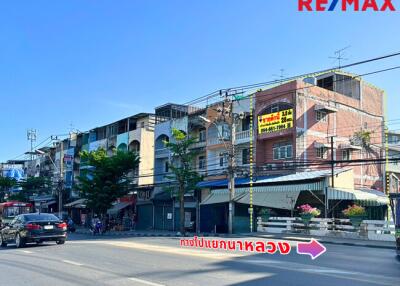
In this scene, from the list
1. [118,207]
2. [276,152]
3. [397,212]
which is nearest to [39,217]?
[397,212]

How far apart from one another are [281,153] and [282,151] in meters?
0.18

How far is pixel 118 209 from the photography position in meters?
47.6

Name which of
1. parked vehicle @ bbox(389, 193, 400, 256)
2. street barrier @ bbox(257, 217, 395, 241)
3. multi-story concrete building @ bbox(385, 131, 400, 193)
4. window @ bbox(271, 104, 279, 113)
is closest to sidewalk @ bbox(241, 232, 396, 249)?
street barrier @ bbox(257, 217, 395, 241)

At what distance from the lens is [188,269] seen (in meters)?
11.3

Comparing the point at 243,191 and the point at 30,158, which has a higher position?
the point at 30,158

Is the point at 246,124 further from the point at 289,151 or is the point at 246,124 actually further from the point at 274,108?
the point at 289,151

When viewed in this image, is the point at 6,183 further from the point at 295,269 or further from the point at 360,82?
the point at 295,269

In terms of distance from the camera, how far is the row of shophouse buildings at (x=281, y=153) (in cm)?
3114

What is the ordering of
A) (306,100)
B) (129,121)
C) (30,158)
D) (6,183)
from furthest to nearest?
(30,158), (6,183), (129,121), (306,100)

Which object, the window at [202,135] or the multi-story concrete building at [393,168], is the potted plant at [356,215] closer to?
the multi-story concrete building at [393,168]

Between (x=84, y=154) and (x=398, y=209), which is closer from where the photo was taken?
(x=398, y=209)

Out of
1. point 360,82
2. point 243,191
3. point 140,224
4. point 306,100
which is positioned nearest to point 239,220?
point 243,191

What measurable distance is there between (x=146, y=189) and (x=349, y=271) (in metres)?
36.4

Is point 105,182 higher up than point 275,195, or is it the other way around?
point 105,182
